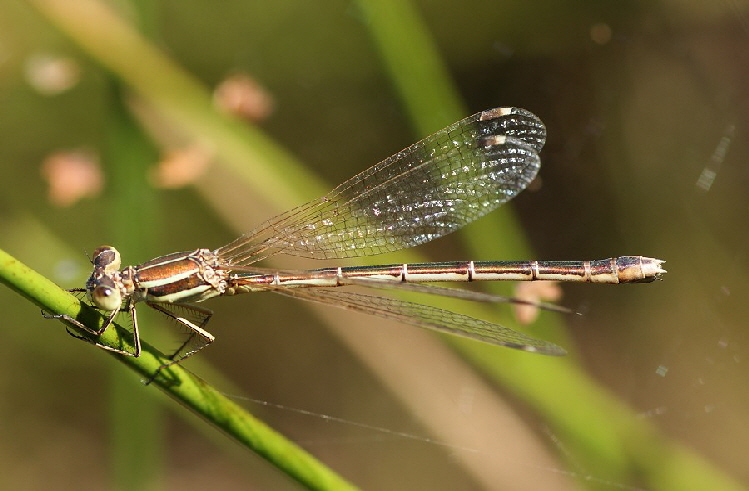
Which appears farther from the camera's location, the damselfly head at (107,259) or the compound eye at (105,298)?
the damselfly head at (107,259)

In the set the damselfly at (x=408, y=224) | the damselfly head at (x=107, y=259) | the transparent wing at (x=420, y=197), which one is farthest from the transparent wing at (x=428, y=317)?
the damselfly head at (x=107, y=259)

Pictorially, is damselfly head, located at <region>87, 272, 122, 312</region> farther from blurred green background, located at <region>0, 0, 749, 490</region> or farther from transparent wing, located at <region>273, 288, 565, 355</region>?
blurred green background, located at <region>0, 0, 749, 490</region>

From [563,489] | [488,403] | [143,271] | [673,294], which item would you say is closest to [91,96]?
[143,271]

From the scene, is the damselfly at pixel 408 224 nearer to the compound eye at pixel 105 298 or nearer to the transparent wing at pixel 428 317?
the transparent wing at pixel 428 317

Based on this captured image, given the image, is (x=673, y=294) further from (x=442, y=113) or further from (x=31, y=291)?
(x=31, y=291)

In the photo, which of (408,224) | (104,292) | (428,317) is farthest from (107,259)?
(408,224)

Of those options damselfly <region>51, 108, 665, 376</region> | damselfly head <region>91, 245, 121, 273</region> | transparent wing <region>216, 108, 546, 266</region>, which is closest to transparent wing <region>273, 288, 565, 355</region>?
damselfly <region>51, 108, 665, 376</region>

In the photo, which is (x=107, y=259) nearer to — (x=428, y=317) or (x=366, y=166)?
(x=428, y=317)
